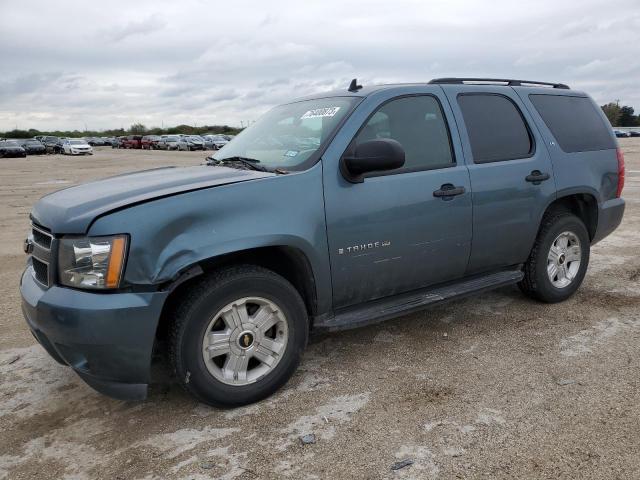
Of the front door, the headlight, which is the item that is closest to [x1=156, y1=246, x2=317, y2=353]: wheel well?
the front door

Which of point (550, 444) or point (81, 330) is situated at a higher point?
point (81, 330)

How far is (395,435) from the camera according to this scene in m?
2.77

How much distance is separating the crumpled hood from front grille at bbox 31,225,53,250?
6 cm

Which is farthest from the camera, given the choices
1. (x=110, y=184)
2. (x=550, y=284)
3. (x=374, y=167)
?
(x=550, y=284)

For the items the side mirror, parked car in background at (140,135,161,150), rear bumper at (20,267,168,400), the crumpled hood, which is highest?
parked car in background at (140,135,161,150)

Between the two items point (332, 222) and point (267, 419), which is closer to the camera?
point (267, 419)

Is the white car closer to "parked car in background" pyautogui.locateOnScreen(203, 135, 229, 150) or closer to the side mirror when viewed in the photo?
"parked car in background" pyautogui.locateOnScreen(203, 135, 229, 150)

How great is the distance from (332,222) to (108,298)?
4.31 ft

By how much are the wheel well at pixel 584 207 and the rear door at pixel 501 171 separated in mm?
465

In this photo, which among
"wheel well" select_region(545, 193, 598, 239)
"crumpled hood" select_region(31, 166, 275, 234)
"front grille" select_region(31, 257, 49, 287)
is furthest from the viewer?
"wheel well" select_region(545, 193, 598, 239)

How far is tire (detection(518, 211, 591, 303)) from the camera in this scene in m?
4.47

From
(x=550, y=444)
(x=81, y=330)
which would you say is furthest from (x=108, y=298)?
(x=550, y=444)

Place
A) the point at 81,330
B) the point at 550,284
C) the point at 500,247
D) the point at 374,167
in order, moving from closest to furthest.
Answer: the point at 81,330, the point at 374,167, the point at 500,247, the point at 550,284

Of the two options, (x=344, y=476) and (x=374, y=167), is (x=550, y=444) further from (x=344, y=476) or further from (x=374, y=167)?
(x=374, y=167)
